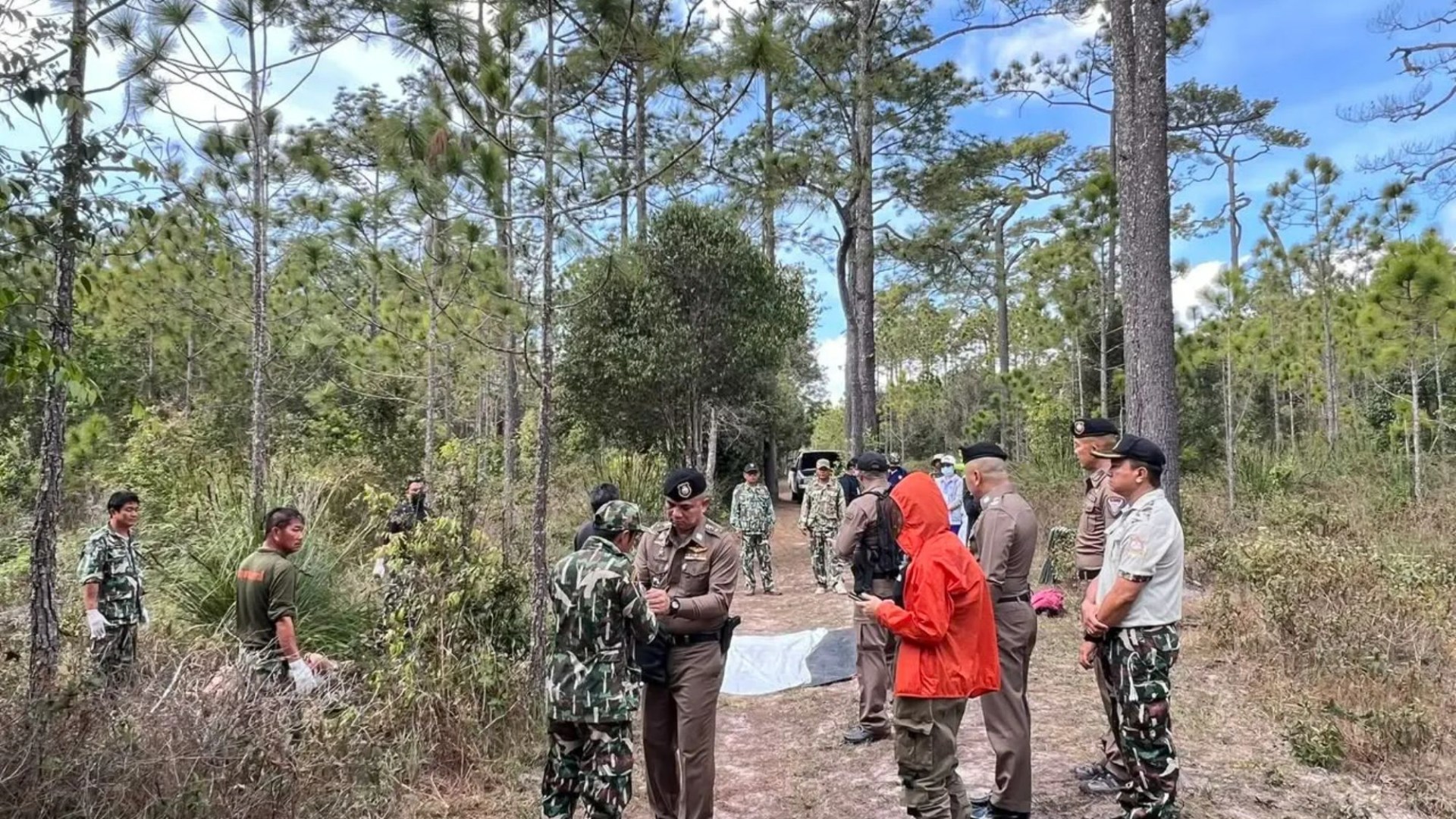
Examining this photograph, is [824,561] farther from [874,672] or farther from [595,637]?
[595,637]

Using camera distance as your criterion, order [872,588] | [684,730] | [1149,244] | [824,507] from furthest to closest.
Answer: [824,507]
[1149,244]
[872,588]
[684,730]

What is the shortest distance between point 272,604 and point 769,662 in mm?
4102

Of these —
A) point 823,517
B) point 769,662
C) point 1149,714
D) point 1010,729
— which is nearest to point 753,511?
point 823,517

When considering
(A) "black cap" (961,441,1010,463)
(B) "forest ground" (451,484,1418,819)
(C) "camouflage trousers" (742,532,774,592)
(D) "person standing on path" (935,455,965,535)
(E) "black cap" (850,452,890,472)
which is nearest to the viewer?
(B) "forest ground" (451,484,1418,819)

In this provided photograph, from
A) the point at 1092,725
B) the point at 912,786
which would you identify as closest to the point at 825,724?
the point at 1092,725

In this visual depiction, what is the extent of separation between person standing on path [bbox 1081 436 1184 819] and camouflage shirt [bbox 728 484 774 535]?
6.74 meters

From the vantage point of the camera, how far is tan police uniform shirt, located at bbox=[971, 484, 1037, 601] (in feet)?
12.3

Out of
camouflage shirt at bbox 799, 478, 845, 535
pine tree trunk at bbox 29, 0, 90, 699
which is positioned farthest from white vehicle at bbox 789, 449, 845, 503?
pine tree trunk at bbox 29, 0, 90, 699

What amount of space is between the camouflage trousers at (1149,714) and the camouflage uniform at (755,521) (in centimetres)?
673

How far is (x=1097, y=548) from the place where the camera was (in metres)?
4.88

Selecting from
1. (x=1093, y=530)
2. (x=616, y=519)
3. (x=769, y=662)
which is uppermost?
(x=616, y=519)

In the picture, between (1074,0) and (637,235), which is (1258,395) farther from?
(637,235)

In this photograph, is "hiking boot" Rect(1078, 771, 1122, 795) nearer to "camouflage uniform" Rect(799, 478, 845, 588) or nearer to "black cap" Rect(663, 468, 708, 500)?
"black cap" Rect(663, 468, 708, 500)

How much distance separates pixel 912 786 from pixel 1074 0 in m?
12.5
